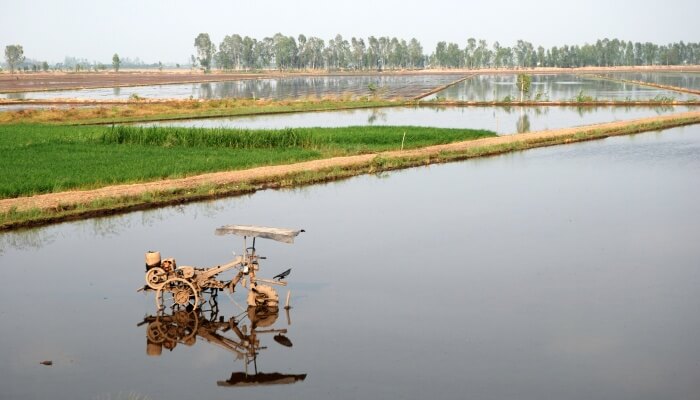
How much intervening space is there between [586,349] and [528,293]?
102 inches

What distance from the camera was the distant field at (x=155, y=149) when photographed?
2416 centimetres

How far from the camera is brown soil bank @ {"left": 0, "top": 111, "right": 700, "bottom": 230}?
19.7m

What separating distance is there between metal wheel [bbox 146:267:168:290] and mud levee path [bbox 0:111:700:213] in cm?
904

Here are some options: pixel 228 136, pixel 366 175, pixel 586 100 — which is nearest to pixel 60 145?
pixel 228 136

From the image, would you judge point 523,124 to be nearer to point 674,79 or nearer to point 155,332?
point 155,332

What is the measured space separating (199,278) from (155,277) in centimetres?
68

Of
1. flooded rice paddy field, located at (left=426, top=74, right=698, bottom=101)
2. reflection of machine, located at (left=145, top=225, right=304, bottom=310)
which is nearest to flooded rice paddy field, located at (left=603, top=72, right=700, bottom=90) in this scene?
flooded rice paddy field, located at (left=426, top=74, right=698, bottom=101)

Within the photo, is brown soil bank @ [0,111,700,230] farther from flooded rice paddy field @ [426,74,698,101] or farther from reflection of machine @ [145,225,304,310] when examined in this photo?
flooded rice paddy field @ [426,74,698,101]

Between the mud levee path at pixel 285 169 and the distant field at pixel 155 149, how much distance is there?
3.19 feet

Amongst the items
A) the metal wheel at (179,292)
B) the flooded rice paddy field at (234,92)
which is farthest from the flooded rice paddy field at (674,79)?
the metal wheel at (179,292)

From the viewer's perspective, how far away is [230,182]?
79.0ft

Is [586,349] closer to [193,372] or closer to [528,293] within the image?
[528,293]

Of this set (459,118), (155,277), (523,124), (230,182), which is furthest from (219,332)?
(459,118)

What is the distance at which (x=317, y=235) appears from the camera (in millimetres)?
17703
